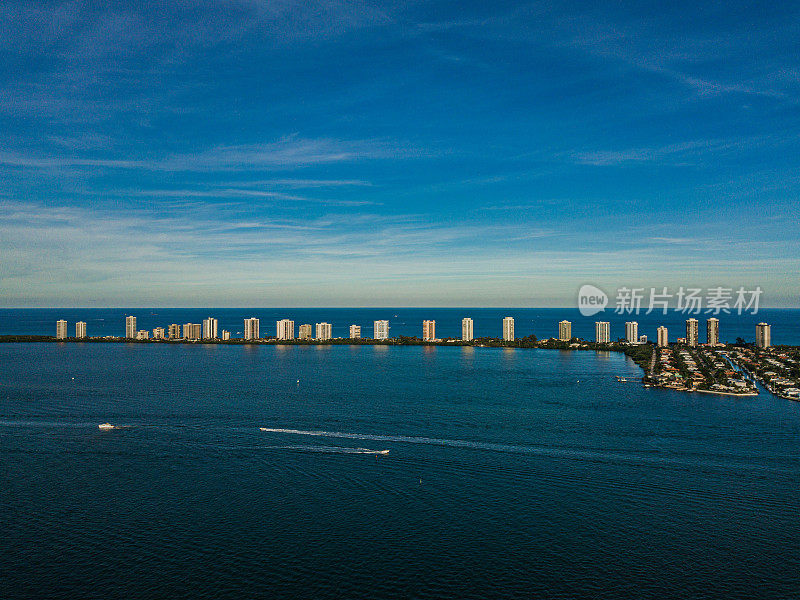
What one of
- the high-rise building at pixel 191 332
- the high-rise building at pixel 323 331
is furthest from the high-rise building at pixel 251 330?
the high-rise building at pixel 323 331

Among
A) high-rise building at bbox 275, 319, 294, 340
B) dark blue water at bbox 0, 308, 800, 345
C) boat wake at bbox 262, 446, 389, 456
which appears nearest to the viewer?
boat wake at bbox 262, 446, 389, 456

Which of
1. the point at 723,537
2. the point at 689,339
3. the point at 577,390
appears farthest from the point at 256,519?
the point at 689,339

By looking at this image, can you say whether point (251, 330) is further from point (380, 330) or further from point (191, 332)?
point (380, 330)

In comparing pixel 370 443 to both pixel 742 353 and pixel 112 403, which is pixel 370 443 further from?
pixel 742 353

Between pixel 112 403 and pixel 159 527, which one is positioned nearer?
pixel 159 527

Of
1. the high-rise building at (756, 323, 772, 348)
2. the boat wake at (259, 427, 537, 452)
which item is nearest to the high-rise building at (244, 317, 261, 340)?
the boat wake at (259, 427, 537, 452)

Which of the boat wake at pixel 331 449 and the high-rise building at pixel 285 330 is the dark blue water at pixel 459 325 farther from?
the boat wake at pixel 331 449

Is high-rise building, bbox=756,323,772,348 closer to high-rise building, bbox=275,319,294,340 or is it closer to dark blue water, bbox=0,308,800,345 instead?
dark blue water, bbox=0,308,800,345

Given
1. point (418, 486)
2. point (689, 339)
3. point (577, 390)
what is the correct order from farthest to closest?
point (689, 339)
point (577, 390)
point (418, 486)
